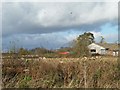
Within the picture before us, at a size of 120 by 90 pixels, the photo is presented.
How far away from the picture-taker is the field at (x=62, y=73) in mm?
10555

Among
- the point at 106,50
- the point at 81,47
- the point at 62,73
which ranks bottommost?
the point at 62,73

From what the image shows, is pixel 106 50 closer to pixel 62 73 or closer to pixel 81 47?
pixel 81 47

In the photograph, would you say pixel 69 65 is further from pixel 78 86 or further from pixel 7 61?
pixel 7 61

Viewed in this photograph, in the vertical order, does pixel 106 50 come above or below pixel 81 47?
below

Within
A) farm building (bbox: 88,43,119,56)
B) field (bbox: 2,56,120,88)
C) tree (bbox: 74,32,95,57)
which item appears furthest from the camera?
farm building (bbox: 88,43,119,56)

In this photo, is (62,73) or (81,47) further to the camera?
(81,47)

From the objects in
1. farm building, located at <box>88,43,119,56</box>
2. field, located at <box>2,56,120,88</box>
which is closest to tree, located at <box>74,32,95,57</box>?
farm building, located at <box>88,43,119,56</box>

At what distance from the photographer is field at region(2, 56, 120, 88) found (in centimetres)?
1055

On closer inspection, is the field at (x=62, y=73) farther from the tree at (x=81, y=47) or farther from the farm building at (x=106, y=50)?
the farm building at (x=106, y=50)

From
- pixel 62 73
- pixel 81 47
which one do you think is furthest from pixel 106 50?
pixel 62 73

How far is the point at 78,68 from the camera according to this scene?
432 inches

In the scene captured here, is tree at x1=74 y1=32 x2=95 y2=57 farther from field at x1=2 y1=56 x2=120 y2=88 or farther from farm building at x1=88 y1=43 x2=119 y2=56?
field at x1=2 y1=56 x2=120 y2=88

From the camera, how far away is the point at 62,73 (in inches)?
438

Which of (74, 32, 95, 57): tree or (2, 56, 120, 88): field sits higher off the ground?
(74, 32, 95, 57): tree
